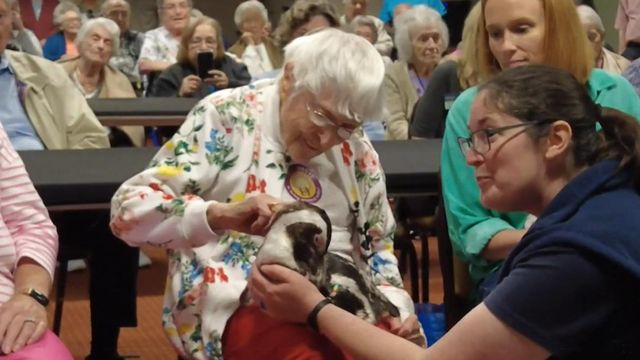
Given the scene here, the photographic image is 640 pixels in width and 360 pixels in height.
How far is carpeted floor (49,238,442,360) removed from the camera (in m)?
3.85

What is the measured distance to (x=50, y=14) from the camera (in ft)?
30.8

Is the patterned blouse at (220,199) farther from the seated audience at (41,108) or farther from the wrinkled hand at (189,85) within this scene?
the wrinkled hand at (189,85)

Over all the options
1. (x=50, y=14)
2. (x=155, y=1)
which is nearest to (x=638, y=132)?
(x=50, y=14)

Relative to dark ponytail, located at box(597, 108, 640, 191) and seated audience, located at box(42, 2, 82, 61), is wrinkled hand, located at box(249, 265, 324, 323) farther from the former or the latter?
seated audience, located at box(42, 2, 82, 61)

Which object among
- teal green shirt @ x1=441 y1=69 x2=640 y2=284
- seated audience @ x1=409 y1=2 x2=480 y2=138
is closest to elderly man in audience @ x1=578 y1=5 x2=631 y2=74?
seated audience @ x1=409 y1=2 x2=480 y2=138

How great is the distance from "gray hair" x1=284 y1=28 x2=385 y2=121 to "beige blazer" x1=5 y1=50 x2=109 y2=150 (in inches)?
70.3

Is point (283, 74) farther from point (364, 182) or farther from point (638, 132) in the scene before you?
point (638, 132)

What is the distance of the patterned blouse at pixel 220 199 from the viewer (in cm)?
211

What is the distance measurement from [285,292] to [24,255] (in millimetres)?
635

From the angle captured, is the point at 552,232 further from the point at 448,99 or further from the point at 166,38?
the point at 166,38

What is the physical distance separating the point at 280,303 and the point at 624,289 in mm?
620

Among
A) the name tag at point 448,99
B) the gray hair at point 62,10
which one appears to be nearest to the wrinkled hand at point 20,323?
the name tag at point 448,99

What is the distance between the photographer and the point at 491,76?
243cm

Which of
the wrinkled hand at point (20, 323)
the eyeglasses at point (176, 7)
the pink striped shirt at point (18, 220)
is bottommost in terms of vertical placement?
the eyeglasses at point (176, 7)
